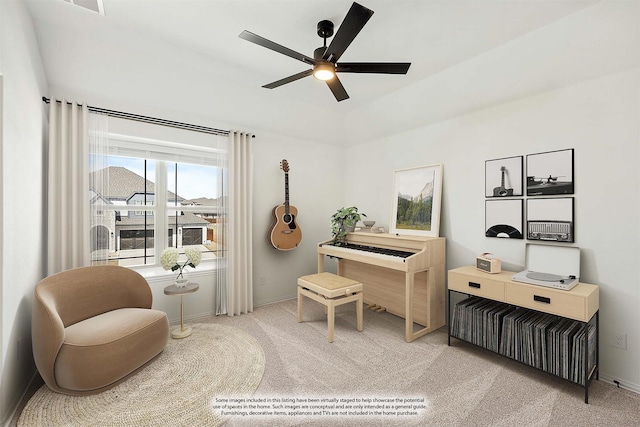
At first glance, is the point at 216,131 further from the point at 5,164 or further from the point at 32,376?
the point at 32,376

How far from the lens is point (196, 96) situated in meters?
2.96

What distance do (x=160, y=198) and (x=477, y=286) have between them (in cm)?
344

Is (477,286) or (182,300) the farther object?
(182,300)

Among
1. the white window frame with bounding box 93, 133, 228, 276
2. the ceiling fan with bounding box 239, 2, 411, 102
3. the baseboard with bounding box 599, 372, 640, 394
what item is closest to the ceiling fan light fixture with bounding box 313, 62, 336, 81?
the ceiling fan with bounding box 239, 2, 411, 102

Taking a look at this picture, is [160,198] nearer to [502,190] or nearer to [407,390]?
[407,390]

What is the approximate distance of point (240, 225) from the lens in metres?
3.34

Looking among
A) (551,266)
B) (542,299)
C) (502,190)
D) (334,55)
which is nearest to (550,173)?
(502,190)

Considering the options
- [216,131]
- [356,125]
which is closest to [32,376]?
[216,131]

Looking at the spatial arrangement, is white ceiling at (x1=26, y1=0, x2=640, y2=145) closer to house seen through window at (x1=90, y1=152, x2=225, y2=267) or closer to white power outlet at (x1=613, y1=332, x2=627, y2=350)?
house seen through window at (x1=90, y1=152, x2=225, y2=267)

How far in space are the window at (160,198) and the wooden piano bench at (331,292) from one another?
115 centimetres

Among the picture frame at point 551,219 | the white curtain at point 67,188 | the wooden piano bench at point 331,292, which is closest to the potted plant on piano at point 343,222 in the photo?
the wooden piano bench at point 331,292

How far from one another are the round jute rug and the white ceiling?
2.40 m

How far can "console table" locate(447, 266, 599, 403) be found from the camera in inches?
73.9

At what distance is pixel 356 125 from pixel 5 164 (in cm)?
348
